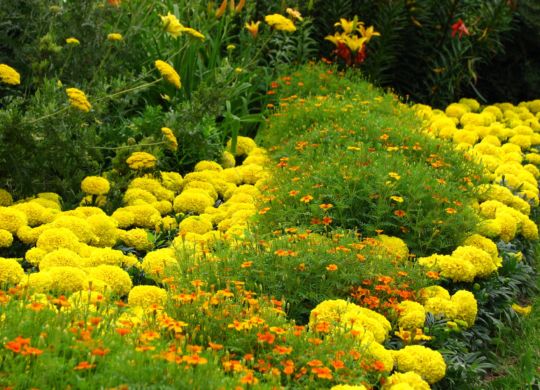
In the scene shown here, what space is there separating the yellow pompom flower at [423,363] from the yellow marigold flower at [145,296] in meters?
1.20

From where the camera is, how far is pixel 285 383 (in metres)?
3.56

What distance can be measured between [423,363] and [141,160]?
2688 millimetres

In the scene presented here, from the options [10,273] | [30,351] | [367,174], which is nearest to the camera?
[30,351]

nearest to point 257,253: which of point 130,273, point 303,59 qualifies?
point 130,273

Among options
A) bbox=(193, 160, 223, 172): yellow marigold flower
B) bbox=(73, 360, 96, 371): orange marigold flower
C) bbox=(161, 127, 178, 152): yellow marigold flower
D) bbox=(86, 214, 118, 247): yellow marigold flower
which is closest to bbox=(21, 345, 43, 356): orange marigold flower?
bbox=(73, 360, 96, 371): orange marigold flower

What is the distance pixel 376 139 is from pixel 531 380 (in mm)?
2615

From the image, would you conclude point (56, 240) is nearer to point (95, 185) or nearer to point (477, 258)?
point (95, 185)

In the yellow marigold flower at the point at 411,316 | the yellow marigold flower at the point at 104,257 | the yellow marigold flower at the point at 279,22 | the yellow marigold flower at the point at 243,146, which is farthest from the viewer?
the yellow marigold flower at the point at 243,146

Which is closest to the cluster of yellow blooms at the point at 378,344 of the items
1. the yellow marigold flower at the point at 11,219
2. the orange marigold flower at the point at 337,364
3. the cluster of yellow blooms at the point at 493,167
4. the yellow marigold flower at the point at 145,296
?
the orange marigold flower at the point at 337,364

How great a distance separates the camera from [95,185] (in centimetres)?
577

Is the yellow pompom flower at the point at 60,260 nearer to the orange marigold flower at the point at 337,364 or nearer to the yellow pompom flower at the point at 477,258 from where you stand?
the orange marigold flower at the point at 337,364

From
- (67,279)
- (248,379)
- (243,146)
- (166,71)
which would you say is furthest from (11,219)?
(243,146)

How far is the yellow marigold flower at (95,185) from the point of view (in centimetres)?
576

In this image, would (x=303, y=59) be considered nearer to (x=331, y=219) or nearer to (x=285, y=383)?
(x=331, y=219)
